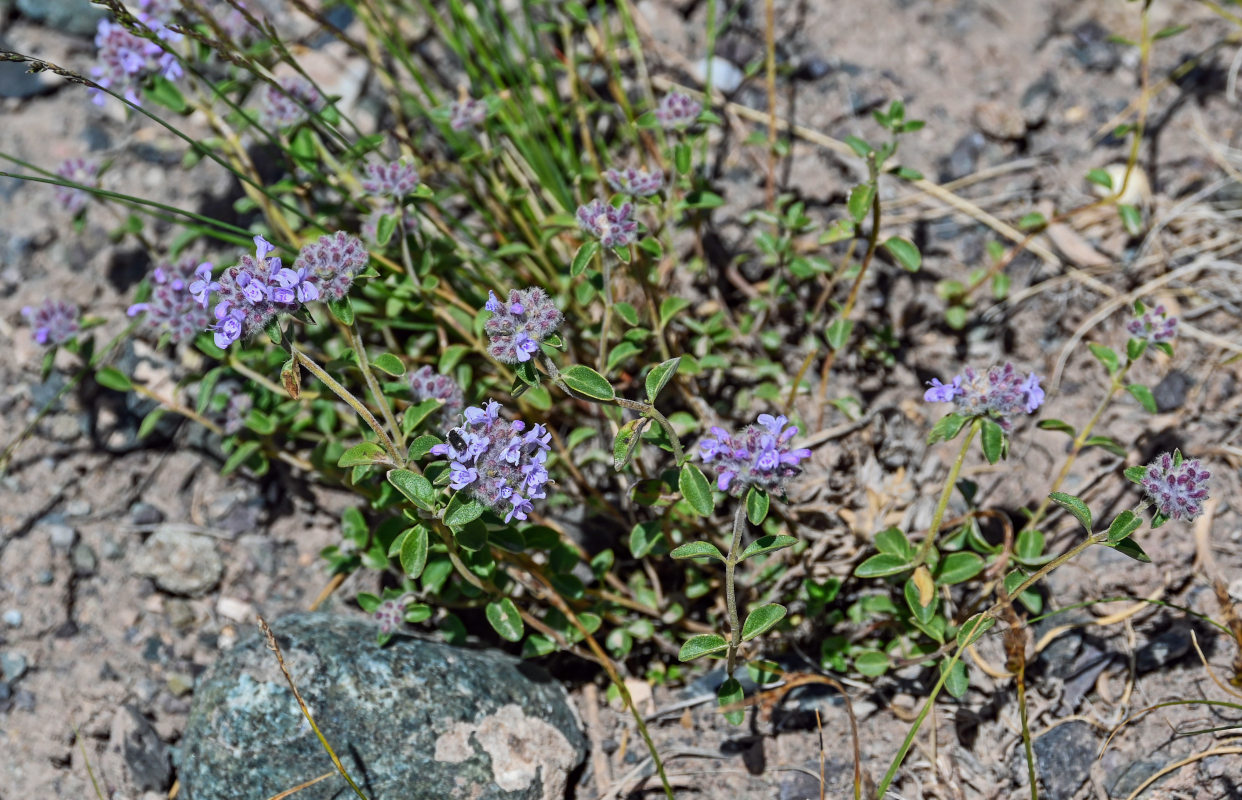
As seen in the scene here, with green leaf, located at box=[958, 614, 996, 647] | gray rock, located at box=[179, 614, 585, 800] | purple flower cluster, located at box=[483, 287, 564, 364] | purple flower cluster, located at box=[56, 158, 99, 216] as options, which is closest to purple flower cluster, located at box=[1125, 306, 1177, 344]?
green leaf, located at box=[958, 614, 996, 647]

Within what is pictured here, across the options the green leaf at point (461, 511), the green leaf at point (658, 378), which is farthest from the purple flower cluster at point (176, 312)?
the green leaf at point (658, 378)

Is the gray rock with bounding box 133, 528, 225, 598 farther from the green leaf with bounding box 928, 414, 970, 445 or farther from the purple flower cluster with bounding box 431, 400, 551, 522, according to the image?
the green leaf with bounding box 928, 414, 970, 445

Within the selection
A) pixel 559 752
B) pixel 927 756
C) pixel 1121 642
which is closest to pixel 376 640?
pixel 559 752

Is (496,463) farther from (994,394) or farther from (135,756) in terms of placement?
(135,756)

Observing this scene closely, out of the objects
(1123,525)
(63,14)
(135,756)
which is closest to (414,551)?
(135,756)

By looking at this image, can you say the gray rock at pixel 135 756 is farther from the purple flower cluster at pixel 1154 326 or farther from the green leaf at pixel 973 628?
the purple flower cluster at pixel 1154 326

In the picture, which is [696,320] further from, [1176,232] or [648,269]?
[1176,232]
